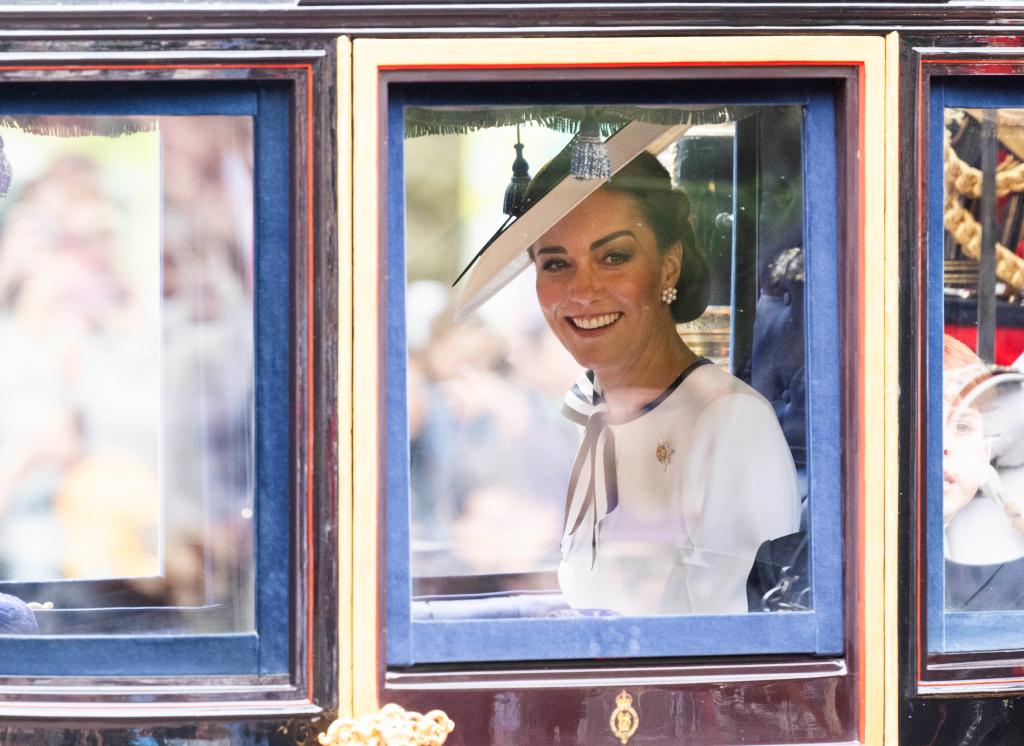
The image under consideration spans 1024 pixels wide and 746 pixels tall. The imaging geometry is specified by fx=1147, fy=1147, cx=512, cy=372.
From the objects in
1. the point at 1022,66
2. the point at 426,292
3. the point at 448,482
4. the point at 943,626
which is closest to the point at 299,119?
the point at 426,292

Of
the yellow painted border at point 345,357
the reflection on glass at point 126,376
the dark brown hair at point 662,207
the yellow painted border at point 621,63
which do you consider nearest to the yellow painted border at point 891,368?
the yellow painted border at point 621,63

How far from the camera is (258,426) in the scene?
1.83m

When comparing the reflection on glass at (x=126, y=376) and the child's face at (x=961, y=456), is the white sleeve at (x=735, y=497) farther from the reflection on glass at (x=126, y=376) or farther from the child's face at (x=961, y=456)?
the reflection on glass at (x=126, y=376)

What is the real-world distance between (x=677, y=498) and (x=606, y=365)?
0.27 meters

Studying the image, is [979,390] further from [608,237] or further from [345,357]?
[345,357]

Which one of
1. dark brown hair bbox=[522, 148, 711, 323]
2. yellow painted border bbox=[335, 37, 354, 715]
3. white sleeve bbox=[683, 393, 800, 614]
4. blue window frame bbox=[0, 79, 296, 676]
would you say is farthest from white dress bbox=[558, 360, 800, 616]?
blue window frame bbox=[0, 79, 296, 676]

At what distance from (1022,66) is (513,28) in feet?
2.72

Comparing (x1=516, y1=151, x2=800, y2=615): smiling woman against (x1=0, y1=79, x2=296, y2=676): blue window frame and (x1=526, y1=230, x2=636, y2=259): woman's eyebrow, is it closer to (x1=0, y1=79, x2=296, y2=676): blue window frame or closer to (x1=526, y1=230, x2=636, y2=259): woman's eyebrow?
(x1=526, y1=230, x2=636, y2=259): woman's eyebrow

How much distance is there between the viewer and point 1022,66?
1.86 meters

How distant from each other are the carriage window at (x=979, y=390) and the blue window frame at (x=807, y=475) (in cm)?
17

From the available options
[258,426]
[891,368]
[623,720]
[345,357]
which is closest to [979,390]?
[891,368]

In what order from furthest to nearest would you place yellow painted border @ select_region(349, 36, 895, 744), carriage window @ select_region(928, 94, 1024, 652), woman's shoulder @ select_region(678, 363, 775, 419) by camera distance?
woman's shoulder @ select_region(678, 363, 775, 419) < carriage window @ select_region(928, 94, 1024, 652) < yellow painted border @ select_region(349, 36, 895, 744)

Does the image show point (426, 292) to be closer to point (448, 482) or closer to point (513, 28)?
point (448, 482)

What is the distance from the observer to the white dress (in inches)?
77.2
